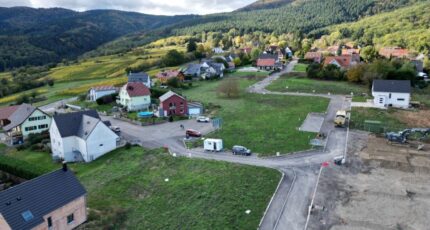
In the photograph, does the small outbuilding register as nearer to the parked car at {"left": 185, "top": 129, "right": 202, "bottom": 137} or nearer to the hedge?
the parked car at {"left": 185, "top": 129, "right": 202, "bottom": 137}

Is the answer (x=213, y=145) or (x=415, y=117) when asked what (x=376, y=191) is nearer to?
(x=213, y=145)

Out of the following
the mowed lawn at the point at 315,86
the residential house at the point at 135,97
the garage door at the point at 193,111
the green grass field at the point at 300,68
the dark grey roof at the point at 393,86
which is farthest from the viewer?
the green grass field at the point at 300,68

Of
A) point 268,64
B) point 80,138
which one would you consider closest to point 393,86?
point 268,64

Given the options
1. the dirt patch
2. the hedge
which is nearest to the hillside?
the dirt patch

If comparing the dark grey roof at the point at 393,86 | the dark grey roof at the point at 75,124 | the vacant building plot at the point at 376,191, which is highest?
the dark grey roof at the point at 393,86

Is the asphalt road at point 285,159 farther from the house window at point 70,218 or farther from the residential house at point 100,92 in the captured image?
the residential house at point 100,92

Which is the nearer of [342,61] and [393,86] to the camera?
[393,86]

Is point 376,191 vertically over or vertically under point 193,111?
under

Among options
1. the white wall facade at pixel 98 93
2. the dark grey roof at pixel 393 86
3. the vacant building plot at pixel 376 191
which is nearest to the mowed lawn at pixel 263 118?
the vacant building plot at pixel 376 191
